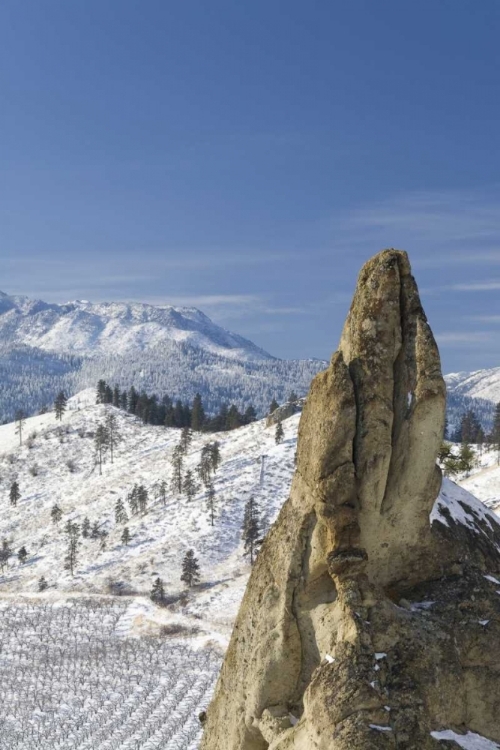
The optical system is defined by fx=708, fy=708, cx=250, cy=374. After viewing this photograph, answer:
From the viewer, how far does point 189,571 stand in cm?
9762

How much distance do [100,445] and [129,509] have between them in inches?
1389

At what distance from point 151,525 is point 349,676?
111 m

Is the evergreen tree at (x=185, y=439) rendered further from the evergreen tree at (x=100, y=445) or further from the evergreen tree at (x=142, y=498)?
the evergreen tree at (x=100, y=445)

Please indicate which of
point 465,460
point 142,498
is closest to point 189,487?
point 142,498

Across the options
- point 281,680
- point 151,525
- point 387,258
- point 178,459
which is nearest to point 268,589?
point 281,680

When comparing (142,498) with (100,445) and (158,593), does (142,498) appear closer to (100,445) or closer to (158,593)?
(158,593)

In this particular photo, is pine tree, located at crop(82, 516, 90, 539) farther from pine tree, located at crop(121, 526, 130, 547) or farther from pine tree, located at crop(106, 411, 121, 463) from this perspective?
pine tree, located at crop(106, 411, 121, 463)

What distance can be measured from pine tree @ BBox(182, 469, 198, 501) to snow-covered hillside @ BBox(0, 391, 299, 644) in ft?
3.20

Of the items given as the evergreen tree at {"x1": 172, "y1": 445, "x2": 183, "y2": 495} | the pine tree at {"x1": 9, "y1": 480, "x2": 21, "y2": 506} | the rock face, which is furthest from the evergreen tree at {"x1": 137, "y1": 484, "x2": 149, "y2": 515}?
the rock face

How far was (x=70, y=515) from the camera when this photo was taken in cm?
13588

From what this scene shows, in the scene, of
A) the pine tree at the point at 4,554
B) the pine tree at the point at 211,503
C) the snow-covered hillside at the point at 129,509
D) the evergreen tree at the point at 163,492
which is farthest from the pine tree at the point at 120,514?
the pine tree at the point at 4,554

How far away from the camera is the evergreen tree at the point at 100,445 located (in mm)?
164000

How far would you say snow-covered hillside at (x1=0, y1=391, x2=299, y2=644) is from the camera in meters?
104

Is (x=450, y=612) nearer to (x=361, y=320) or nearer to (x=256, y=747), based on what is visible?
(x=256, y=747)
